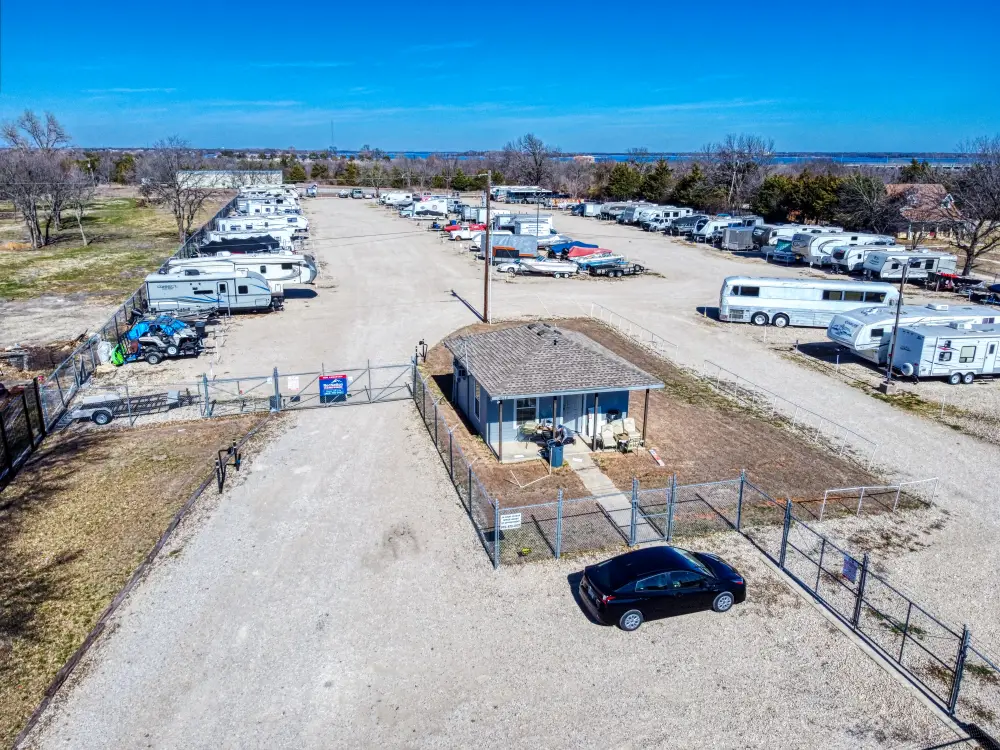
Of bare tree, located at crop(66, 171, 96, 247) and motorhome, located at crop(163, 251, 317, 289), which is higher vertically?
bare tree, located at crop(66, 171, 96, 247)

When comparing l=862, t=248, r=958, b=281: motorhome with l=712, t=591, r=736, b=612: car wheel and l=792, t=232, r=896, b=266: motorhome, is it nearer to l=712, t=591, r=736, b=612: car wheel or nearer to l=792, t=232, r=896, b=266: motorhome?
l=792, t=232, r=896, b=266: motorhome

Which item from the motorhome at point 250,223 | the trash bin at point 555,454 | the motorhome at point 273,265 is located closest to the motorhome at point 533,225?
the motorhome at point 250,223

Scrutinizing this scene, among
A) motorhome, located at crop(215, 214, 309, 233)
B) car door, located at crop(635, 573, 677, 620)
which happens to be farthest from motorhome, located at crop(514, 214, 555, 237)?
car door, located at crop(635, 573, 677, 620)

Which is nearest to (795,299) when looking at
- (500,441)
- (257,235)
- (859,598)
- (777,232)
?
(500,441)

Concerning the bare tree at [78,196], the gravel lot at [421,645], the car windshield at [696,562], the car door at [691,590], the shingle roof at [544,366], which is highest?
the bare tree at [78,196]

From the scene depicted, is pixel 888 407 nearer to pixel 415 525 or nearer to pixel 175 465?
pixel 415 525

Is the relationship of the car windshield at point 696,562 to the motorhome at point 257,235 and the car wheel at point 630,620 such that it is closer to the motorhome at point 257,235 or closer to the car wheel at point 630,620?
the car wheel at point 630,620
